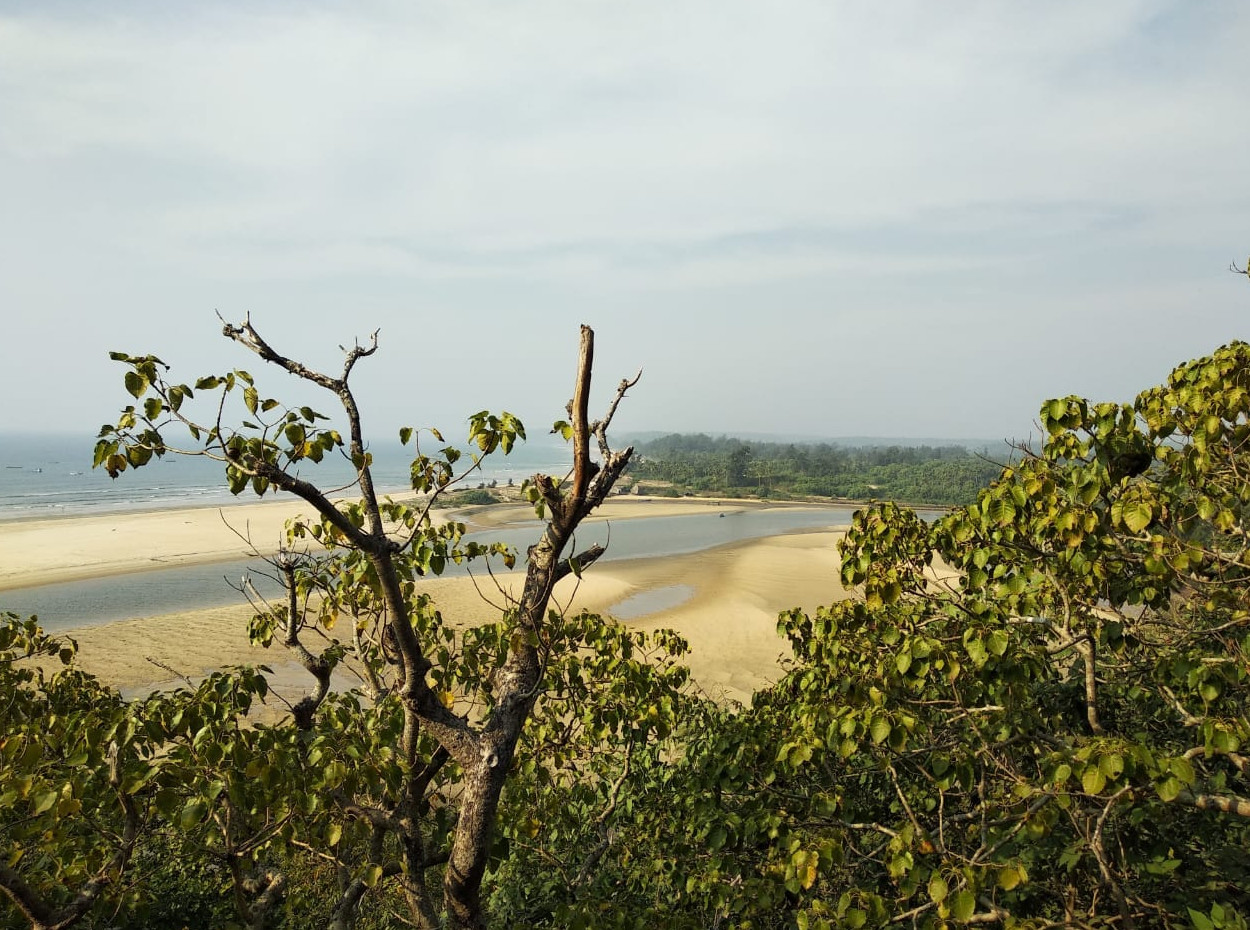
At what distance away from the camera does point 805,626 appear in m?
5.62

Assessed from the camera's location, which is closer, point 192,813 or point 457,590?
point 192,813

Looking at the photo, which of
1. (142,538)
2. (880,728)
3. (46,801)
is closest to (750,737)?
(880,728)

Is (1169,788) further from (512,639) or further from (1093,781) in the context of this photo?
(512,639)

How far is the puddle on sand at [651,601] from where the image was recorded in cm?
2692

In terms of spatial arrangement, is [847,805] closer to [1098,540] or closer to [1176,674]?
[1176,674]

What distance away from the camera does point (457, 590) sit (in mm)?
28844

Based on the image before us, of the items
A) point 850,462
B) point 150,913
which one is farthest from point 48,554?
point 850,462

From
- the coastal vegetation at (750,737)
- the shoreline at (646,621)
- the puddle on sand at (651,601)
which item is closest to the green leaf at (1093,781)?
the coastal vegetation at (750,737)

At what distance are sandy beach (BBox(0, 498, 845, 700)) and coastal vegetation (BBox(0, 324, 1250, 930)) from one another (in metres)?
3.16

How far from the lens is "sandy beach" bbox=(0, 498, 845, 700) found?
19.4m

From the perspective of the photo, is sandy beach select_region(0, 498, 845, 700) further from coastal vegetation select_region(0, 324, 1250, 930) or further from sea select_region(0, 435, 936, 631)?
coastal vegetation select_region(0, 324, 1250, 930)

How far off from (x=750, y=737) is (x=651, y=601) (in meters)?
24.4

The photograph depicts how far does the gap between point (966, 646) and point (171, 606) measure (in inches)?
1163

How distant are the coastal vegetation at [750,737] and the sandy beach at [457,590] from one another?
316cm
